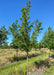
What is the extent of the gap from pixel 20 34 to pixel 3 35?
460cm

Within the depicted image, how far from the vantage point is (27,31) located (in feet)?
17.0

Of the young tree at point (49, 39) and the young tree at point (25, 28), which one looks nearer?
the young tree at point (25, 28)

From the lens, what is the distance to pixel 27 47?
5.11m

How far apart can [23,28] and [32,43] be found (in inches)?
53.4

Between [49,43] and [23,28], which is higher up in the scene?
[23,28]

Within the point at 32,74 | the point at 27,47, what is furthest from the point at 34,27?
the point at 32,74

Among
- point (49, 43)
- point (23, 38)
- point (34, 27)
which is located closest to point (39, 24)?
point (34, 27)

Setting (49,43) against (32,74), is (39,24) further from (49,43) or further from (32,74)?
(49,43)

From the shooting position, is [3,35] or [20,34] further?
[3,35]

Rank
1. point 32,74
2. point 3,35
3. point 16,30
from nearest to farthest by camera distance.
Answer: point 32,74 < point 16,30 < point 3,35

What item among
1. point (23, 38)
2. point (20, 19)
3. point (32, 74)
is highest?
point (20, 19)

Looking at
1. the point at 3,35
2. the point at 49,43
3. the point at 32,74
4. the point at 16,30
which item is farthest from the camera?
the point at 49,43

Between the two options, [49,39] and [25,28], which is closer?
[25,28]

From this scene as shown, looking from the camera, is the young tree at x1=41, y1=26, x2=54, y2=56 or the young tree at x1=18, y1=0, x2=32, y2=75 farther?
→ the young tree at x1=41, y1=26, x2=54, y2=56
